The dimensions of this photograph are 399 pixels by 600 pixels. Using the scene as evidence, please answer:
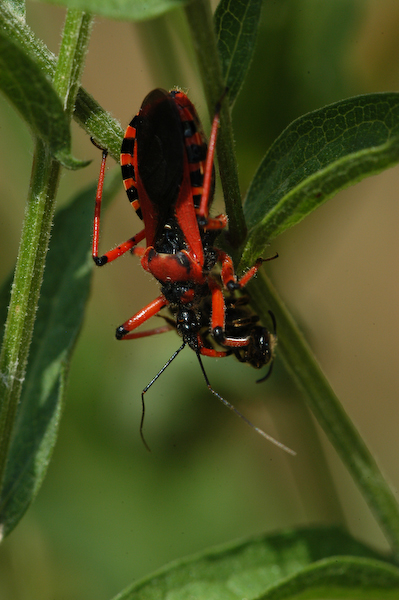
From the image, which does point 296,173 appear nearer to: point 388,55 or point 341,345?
point 388,55

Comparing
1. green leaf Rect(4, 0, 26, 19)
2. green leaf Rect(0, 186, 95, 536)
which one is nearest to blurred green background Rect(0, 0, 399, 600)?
green leaf Rect(0, 186, 95, 536)

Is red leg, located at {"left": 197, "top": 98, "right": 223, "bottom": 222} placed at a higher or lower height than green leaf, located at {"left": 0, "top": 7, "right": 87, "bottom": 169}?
lower

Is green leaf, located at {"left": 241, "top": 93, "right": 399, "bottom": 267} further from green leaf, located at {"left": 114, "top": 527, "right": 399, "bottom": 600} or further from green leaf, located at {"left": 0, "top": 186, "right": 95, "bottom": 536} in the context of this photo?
green leaf, located at {"left": 114, "top": 527, "right": 399, "bottom": 600}

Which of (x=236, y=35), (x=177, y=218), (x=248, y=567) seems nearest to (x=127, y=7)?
(x=236, y=35)

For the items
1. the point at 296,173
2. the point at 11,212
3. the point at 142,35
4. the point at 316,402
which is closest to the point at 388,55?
the point at 142,35

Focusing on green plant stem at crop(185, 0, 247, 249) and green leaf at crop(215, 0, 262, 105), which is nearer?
green plant stem at crop(185, 0, 247, 249)

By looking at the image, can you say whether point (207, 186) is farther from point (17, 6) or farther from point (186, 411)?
point (186, 411)

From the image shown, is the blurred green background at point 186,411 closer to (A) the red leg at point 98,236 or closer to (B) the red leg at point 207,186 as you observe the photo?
(A) the red leg at point 98,236
